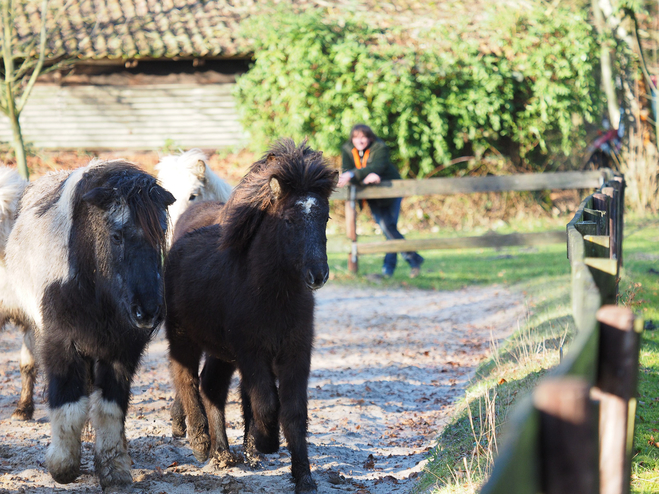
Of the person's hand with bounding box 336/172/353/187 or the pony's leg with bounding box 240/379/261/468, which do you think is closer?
the pony's leg with bounding box 240/379/261/468

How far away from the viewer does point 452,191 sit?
11.6m

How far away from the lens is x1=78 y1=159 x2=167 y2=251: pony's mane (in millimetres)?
3955

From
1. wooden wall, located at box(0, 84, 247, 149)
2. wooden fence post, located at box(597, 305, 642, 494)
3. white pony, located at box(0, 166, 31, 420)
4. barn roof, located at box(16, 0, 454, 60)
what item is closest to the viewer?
wooden fence post, located at box(597, 305, 642, 494)

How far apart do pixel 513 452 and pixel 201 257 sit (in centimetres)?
377

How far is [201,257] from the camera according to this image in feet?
16.0

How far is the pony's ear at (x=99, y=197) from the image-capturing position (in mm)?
3920

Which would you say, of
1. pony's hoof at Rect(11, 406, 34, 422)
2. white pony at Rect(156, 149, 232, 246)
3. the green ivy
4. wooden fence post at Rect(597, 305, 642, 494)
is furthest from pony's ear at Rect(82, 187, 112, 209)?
the green ivy

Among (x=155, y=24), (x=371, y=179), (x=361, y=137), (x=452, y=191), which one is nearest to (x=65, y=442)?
(x=371, y=179)

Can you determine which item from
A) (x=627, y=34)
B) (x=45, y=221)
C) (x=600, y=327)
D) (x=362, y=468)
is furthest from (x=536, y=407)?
(x=627, y=34)

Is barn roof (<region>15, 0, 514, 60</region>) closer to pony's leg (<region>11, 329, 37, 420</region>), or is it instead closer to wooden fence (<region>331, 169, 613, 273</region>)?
wooden fence (<region>331, 169, 613, 273</region>)

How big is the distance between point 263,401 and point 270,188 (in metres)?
1.39

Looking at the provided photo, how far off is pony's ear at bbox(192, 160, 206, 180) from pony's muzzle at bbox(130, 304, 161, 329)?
3218 millimetres

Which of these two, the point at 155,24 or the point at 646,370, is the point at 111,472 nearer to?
the point at 646,370

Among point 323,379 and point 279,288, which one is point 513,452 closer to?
point 279,288
